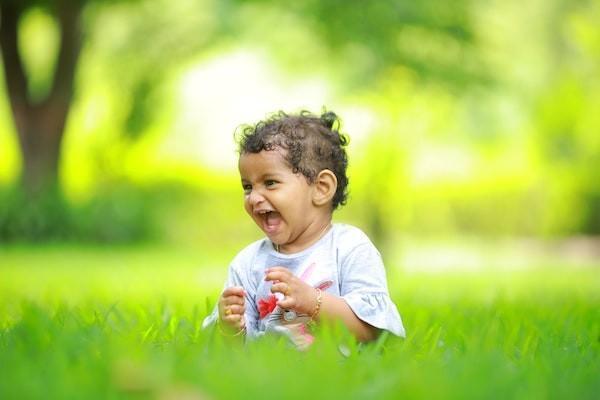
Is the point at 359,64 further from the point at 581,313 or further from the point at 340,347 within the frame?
the point at 340,347

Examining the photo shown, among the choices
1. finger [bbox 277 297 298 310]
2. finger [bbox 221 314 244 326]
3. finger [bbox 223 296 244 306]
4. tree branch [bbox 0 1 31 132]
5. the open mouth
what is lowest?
finger [bbox 221 314 244 326]

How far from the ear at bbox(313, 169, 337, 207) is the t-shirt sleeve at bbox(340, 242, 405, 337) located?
0.80ft

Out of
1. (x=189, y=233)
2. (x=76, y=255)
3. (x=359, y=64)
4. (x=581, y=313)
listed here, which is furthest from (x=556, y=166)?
(x=581, y=313)

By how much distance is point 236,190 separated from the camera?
2412 cm

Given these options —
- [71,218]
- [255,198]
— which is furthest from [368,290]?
[71,218]

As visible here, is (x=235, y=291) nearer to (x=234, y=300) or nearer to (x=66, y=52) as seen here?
(x=234, y=300)

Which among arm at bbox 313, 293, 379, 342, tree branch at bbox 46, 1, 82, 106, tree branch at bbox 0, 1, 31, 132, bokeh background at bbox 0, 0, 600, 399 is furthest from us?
tree branch at bbox 0, 1, 31, 132

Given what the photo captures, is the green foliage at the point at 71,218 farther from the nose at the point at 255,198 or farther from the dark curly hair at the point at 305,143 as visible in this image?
the nose at the point at 255,198

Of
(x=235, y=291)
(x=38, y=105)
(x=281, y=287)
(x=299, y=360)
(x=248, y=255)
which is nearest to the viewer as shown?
(x=299, y=360)

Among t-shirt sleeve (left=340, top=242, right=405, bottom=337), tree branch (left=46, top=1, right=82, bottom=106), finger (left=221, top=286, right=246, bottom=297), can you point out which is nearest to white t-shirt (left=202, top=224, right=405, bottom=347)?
t-shirt sleeve (left=340, top=242, right=405, bottom=337)

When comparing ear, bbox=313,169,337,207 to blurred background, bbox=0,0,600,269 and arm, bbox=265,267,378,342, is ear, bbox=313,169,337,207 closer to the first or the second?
arm, bbox=265,267,378,342

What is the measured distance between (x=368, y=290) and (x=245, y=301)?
485 millimetres

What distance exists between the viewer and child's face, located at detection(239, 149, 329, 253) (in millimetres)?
3406

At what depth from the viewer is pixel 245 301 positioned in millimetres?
3455
